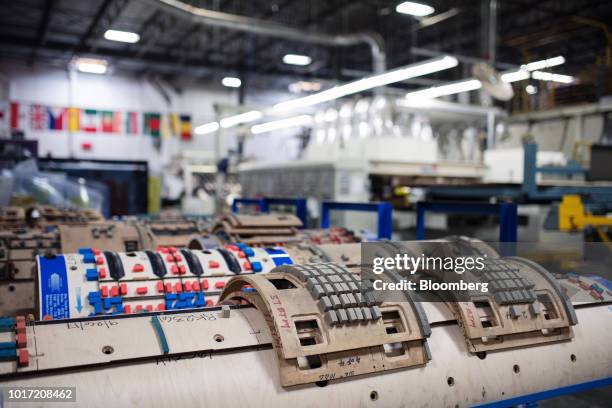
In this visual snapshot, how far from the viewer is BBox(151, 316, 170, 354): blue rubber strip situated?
4.81 ft

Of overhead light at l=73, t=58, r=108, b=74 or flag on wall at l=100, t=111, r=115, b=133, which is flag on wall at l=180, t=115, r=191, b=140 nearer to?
flag on wall at l=100, t=111, r=115, b=133

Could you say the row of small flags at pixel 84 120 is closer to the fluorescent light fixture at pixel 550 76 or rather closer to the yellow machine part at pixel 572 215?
the fluorescent light fixture at pixel 550 76

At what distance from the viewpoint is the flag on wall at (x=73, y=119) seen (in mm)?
14758

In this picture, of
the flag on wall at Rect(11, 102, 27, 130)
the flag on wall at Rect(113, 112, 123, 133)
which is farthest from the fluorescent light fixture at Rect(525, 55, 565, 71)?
the flag on wall at Rect(11, 102, 27, 130)

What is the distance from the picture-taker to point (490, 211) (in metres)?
3.86

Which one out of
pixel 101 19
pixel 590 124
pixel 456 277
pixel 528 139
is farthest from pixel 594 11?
pixel 456 277

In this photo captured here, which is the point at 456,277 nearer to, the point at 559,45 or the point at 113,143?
the point at 559,45

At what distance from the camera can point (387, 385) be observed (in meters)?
1.61

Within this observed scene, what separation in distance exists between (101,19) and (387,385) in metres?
14.2

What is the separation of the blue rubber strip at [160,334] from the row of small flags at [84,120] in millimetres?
14156

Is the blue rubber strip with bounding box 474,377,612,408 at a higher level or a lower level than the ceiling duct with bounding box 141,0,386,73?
lower

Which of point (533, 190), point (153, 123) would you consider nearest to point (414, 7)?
point (533, 190)

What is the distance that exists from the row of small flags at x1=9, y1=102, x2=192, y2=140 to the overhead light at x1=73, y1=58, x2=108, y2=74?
4.80 feet

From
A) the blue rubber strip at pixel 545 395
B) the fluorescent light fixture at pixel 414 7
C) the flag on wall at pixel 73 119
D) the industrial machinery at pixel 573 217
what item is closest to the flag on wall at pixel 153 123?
the flag on wall at pixel 73 119
